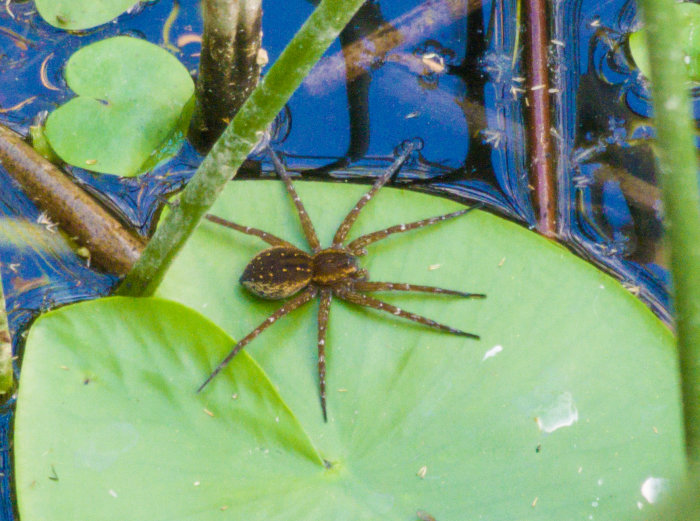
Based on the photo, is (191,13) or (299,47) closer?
(299,47)

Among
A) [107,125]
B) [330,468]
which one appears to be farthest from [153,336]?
[107,125]

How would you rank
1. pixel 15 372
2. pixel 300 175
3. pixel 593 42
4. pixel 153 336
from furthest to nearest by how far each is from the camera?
pixel 593 42 → pixel 300 175 → pixel 15 372 → pixel 153 336

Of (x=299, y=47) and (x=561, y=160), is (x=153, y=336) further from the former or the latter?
(x=561, y=160)

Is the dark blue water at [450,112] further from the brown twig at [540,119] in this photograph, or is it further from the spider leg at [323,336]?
the spider leg at [323,336]

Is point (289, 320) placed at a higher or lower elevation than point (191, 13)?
lower

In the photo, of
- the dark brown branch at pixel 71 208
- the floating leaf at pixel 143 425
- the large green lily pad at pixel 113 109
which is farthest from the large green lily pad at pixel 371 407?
the large green lily pad at pixel 113 109

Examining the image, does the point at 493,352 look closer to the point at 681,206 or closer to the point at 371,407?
the point at 371,407

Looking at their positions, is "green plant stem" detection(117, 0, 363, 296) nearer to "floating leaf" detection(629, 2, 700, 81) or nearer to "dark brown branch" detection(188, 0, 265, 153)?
"dark brown branch" detection(188, 0, 265, 153)

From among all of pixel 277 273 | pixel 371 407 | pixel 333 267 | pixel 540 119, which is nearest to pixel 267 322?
pixel 277 273
